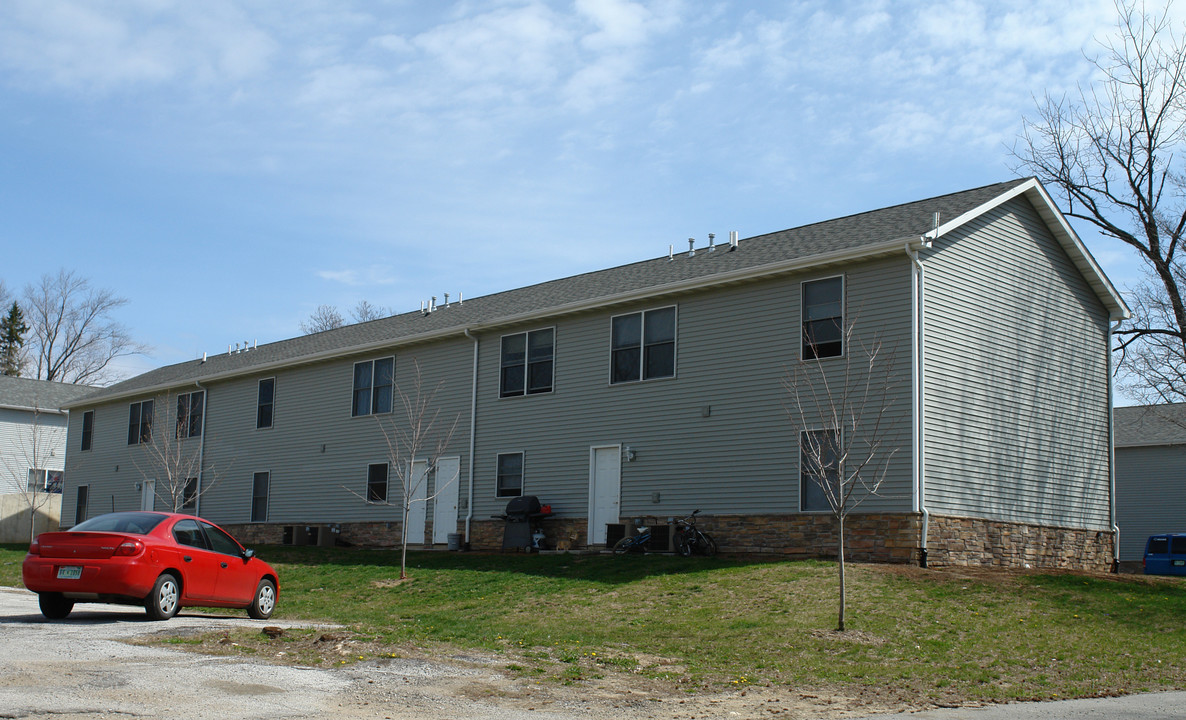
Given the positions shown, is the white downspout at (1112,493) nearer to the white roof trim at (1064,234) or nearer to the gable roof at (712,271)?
the white roof trim at (1064,234)

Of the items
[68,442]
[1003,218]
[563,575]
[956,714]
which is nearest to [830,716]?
[956,714]

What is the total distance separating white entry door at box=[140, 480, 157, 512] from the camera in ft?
109

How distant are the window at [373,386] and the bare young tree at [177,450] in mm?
6099

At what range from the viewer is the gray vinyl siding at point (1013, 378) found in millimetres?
17922

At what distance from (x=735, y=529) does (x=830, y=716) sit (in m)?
10.4

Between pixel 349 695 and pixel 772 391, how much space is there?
1196 cm

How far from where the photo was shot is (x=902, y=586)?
594 inches

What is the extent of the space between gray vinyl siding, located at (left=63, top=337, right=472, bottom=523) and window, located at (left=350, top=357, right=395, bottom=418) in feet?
0.63

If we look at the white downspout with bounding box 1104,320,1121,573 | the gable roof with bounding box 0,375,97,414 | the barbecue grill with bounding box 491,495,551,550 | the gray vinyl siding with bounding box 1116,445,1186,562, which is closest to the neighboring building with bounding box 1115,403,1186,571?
the gray vinyl siding with bounding box 1116,445,1186,562

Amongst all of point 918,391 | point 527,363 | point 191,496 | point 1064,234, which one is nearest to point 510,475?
point 527,363

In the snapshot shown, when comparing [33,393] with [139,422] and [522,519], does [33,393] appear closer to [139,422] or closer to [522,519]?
[139,422]

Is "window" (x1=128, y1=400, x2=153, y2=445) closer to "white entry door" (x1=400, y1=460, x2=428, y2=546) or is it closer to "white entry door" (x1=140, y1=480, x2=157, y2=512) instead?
"white entry door" (x1=140, y1=480, x2=157, y2=512)

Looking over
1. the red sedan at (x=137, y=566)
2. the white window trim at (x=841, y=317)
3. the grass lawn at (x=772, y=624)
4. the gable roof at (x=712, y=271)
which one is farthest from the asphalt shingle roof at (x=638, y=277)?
the red sedan at (x=137, y=566)

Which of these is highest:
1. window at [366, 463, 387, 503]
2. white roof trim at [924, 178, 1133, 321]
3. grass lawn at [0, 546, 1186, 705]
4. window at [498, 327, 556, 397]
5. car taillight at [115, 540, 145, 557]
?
white roof trim at [924, 178, 1133, 321]
